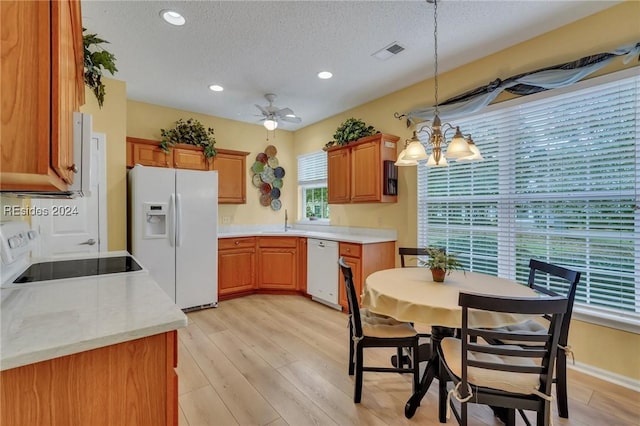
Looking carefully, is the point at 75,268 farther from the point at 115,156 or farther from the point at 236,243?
the point at 236,243

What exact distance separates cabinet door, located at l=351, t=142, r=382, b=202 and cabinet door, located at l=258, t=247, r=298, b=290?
130 cm

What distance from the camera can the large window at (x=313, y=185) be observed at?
5.15 meters

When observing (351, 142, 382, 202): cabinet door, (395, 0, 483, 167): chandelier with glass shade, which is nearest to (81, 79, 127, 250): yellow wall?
(351, 142, 382, 202): cabinet door

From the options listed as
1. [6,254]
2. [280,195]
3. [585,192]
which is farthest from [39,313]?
[280,195]

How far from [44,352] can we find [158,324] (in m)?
0.28

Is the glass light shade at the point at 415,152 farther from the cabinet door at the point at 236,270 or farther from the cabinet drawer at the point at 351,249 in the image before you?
the cabinet door at the point at 236,270

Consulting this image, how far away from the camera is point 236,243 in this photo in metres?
4.34

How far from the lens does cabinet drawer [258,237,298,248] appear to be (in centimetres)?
447

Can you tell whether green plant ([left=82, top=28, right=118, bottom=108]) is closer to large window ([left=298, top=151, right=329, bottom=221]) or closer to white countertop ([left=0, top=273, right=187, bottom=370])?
white countertop ([left=0, top=273, right=187, bottom=370])

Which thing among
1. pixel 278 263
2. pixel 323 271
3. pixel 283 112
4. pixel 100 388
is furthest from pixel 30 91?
pixel 278 263

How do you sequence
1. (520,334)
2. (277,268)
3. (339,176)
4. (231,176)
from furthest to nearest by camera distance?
(231,176), (277,268), (339,176), (520,334)

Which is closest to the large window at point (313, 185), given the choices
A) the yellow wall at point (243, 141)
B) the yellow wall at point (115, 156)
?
the yellow wall at point (243, 141)

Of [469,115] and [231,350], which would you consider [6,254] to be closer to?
[231,350]

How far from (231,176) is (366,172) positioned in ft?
6.99
